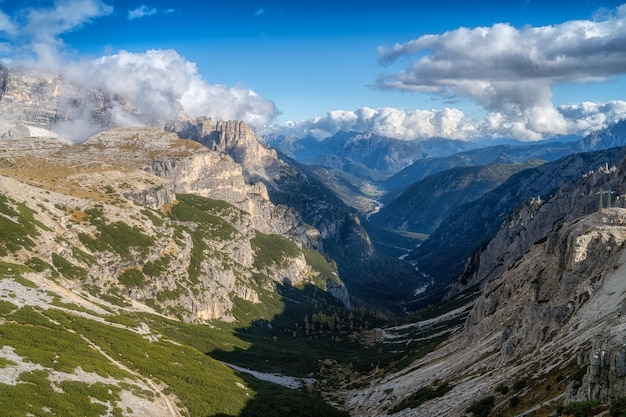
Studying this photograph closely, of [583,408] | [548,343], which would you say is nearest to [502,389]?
[548,343]

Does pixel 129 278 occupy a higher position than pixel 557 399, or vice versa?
pixel 557 399

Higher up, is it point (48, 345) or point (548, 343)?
point (548, 343)

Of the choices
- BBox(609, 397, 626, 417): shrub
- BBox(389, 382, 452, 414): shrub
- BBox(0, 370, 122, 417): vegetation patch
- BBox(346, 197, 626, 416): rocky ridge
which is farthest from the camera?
BBox(389, 382, 452, 414): shrub

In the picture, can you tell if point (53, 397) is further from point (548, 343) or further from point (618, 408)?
point (548, 343)

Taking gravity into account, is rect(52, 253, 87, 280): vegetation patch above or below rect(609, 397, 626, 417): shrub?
below

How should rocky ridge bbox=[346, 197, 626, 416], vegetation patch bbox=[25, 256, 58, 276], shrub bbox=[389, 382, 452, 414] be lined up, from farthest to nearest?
vegetation patch bbox=[25, 256, 58, 276], shrub bbox=[389, 382, 452, 414], rocky ridge bbox=[346, 197, 626, 416]

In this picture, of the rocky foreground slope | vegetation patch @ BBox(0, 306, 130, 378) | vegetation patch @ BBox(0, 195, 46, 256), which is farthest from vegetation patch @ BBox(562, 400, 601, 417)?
vegetation patch @ BBox(0, 195, 46, 256)

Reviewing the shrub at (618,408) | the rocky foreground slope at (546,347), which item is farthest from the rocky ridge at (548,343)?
the shrub at (618,408)

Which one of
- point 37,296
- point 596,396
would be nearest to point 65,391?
point 37,296

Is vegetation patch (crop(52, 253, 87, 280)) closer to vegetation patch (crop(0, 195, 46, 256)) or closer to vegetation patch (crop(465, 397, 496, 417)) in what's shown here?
vegetation patch (crop(0, 195, 46, 256))

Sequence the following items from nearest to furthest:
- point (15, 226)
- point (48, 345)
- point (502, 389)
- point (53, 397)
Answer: point (53, 397) < point (48, 345) < point (502, 389) < point (15, 226)

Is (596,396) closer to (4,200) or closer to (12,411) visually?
(12,411)
